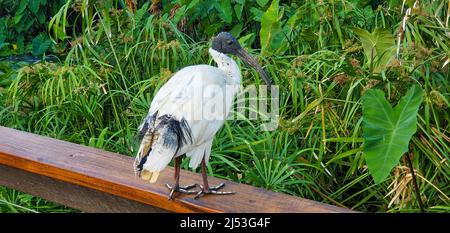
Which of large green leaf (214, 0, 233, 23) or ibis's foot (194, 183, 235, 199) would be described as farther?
large green leaf (214, 0, 233, 23)

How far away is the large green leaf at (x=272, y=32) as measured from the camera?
370 centimetres

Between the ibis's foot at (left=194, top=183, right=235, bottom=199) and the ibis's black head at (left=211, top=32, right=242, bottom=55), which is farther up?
the ibis's black head at (left=211, top=32, right=242, bottom=55)

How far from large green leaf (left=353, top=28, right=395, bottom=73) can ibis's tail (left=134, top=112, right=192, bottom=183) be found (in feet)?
3.73

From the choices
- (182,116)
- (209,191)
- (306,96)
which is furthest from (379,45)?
(182,116)

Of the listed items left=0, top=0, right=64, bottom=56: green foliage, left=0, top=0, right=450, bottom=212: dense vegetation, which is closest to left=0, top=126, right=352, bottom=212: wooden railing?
left=0, top=0, right=450, bottom=212: dense vegetation

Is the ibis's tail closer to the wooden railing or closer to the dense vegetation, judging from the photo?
the wooden railing

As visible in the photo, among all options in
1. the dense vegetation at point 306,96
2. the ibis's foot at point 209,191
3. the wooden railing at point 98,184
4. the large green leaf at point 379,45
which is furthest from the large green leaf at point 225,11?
the ibis's foot at point 209,191

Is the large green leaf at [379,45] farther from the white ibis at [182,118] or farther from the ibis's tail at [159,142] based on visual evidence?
the ibis's tail at [159,142]

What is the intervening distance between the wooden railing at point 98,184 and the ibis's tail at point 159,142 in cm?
18

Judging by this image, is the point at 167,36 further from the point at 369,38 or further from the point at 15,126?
the point at 369,38

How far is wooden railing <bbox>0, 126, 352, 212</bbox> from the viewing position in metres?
2.39

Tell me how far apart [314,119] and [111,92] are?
104 centimetres

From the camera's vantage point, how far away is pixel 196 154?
7.84 feet

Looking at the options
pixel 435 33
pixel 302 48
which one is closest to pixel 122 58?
pixel 302 48
